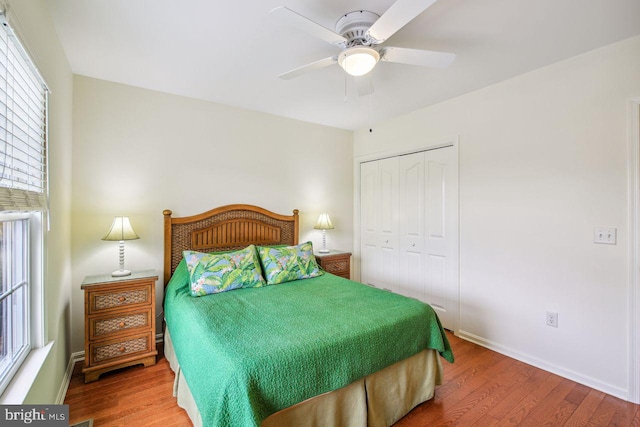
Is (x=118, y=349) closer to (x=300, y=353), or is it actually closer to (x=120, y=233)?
(x=120, y=233)

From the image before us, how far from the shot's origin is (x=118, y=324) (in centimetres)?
228

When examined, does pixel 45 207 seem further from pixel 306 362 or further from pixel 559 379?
pixel 559 379

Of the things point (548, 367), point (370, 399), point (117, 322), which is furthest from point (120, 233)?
point (548, 367)

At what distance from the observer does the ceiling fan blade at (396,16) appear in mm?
1248

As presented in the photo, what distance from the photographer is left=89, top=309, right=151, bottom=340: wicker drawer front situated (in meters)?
2.19

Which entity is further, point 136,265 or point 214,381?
point 136,265

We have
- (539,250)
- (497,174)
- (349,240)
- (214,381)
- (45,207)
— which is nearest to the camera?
(214,381)

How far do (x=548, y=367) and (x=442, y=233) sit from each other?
4.62ft

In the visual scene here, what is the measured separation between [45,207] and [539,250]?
11.4 ft

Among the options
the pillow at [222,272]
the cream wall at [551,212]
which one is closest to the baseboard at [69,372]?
the pillow at [222,272]

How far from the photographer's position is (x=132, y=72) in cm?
243

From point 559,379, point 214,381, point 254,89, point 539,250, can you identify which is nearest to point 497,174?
point 539,250

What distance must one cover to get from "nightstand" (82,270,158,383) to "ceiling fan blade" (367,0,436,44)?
2422mm

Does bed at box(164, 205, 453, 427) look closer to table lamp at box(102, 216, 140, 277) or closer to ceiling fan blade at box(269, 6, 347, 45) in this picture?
table lamp at box(102, 216, 140, 277)
